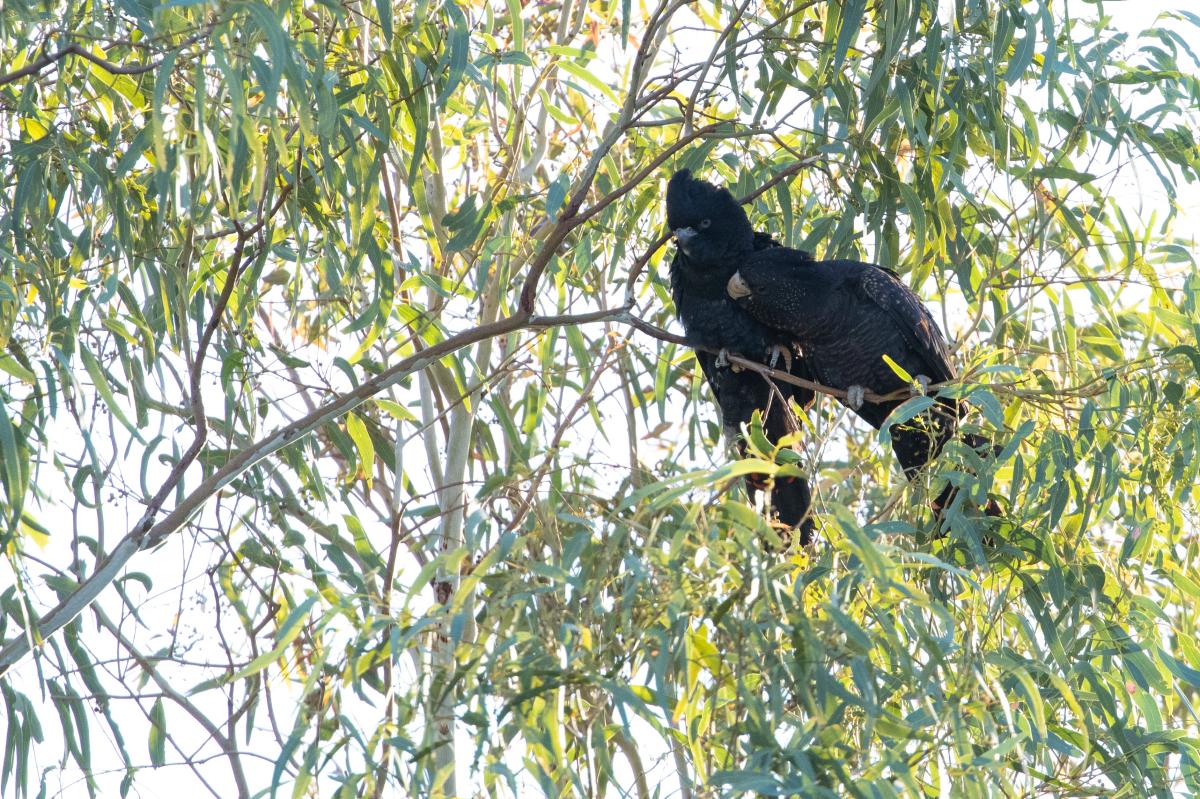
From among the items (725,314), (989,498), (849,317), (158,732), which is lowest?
(989,498)

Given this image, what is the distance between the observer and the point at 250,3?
1.70 metres

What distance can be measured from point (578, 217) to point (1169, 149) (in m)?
1.22

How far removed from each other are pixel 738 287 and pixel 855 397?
364mm

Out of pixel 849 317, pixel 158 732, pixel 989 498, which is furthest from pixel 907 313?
pixel 158 732

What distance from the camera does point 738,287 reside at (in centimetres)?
307

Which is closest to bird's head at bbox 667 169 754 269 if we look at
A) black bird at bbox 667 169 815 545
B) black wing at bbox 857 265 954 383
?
black bird at bbox 667 169 815 545

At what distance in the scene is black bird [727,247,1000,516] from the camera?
3023 millimetres

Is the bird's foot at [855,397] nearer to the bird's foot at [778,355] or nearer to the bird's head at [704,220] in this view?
the bird's foot at [778,355]

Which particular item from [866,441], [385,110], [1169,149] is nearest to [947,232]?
[1169,149]

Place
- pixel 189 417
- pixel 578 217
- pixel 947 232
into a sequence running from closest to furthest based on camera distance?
pixel 578 217, pixel 947 232, pixel 189 417

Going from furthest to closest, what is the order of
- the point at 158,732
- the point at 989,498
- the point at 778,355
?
the point at 778,355
the point at 158,732
the point at 989,498

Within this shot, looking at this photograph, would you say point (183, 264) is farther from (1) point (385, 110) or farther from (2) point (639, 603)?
(2) point (639, 603)

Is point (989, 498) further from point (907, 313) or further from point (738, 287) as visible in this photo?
point (738, 287)

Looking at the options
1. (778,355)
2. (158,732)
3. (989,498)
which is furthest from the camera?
(778,355)
